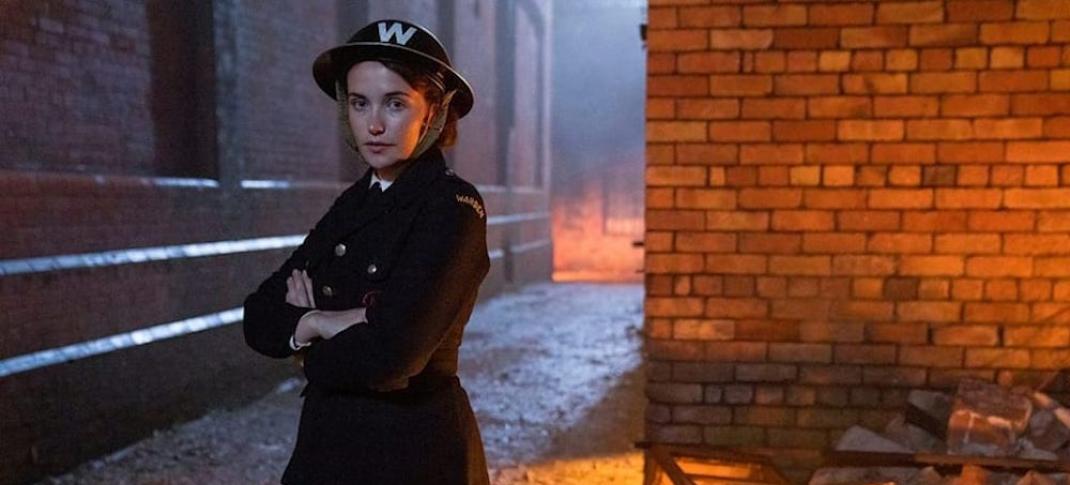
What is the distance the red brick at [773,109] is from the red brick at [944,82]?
451 millimetres

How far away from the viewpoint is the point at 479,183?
12.5 m

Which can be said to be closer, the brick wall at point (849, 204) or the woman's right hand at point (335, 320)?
the woman's right hand at point (335, 320)

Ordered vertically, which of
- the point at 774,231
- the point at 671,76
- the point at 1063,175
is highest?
the point at 671,76

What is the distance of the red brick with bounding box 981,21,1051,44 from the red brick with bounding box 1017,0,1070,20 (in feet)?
0.09

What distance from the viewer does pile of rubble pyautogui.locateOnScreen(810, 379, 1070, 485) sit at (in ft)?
10.2

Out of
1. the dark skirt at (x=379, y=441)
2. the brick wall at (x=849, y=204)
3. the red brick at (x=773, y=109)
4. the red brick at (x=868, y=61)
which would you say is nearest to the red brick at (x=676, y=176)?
the brick wall at (x=849, y=204)

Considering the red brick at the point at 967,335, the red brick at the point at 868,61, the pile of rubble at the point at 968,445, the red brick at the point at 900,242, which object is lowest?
the pile of rubble at the point at 968,445

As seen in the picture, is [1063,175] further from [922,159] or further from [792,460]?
[792,460]

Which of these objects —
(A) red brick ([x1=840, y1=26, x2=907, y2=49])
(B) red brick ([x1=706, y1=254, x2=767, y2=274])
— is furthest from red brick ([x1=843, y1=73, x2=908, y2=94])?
(B) red brick ([x1=706, y1=254, x2=767, y2=274])

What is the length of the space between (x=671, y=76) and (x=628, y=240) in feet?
64.5

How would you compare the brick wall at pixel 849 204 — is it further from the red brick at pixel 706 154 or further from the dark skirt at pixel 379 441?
the dark skirt at pixel 379 441

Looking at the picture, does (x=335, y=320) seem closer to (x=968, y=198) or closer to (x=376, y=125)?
(x=376, y=125)

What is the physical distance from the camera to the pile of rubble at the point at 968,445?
3.10 m

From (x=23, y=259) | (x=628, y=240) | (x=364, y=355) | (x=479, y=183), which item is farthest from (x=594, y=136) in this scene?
(x=364, y=355)
